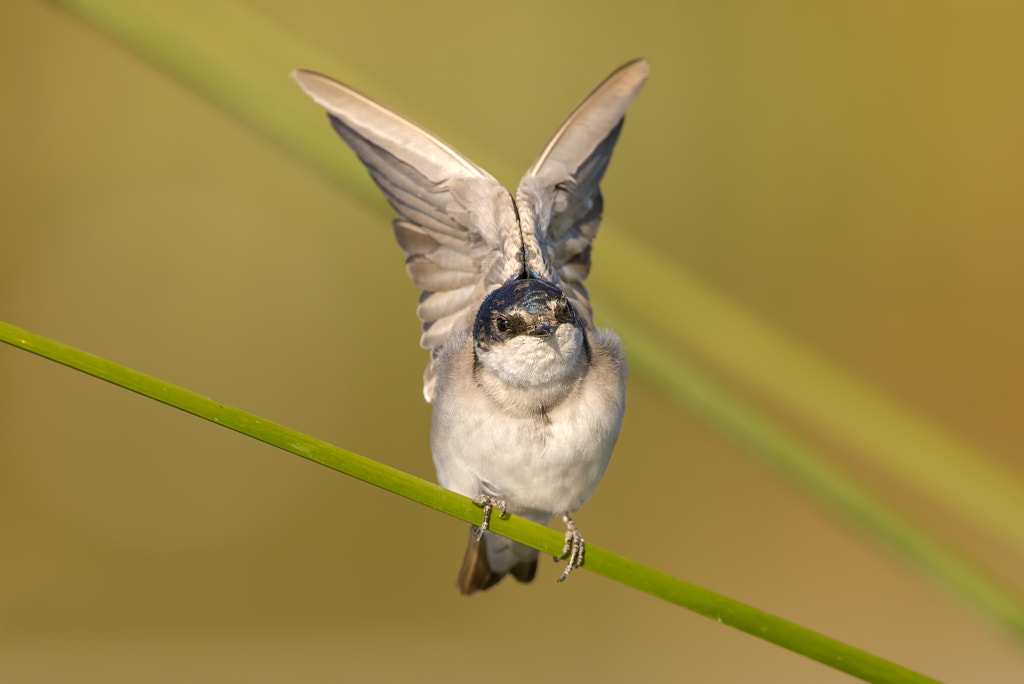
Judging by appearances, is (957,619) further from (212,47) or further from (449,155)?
(212,47)

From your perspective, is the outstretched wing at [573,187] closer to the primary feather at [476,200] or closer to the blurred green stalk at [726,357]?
the primary feather at [476,200]

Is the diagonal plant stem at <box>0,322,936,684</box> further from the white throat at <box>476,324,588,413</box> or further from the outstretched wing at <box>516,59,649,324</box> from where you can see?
the outstretched wing at <box>516,59,649,324</box>

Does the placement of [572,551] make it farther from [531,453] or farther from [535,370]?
[535,370]

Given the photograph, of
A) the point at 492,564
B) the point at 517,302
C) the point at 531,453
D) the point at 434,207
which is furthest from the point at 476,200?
the point at 492,564

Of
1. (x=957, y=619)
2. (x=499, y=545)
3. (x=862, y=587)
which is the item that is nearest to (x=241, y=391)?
(x=499, y=545)

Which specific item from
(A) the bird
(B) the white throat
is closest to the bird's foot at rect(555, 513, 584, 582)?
(A) the bird

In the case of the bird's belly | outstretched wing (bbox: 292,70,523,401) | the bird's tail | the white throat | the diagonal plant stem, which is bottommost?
the bird's tail
